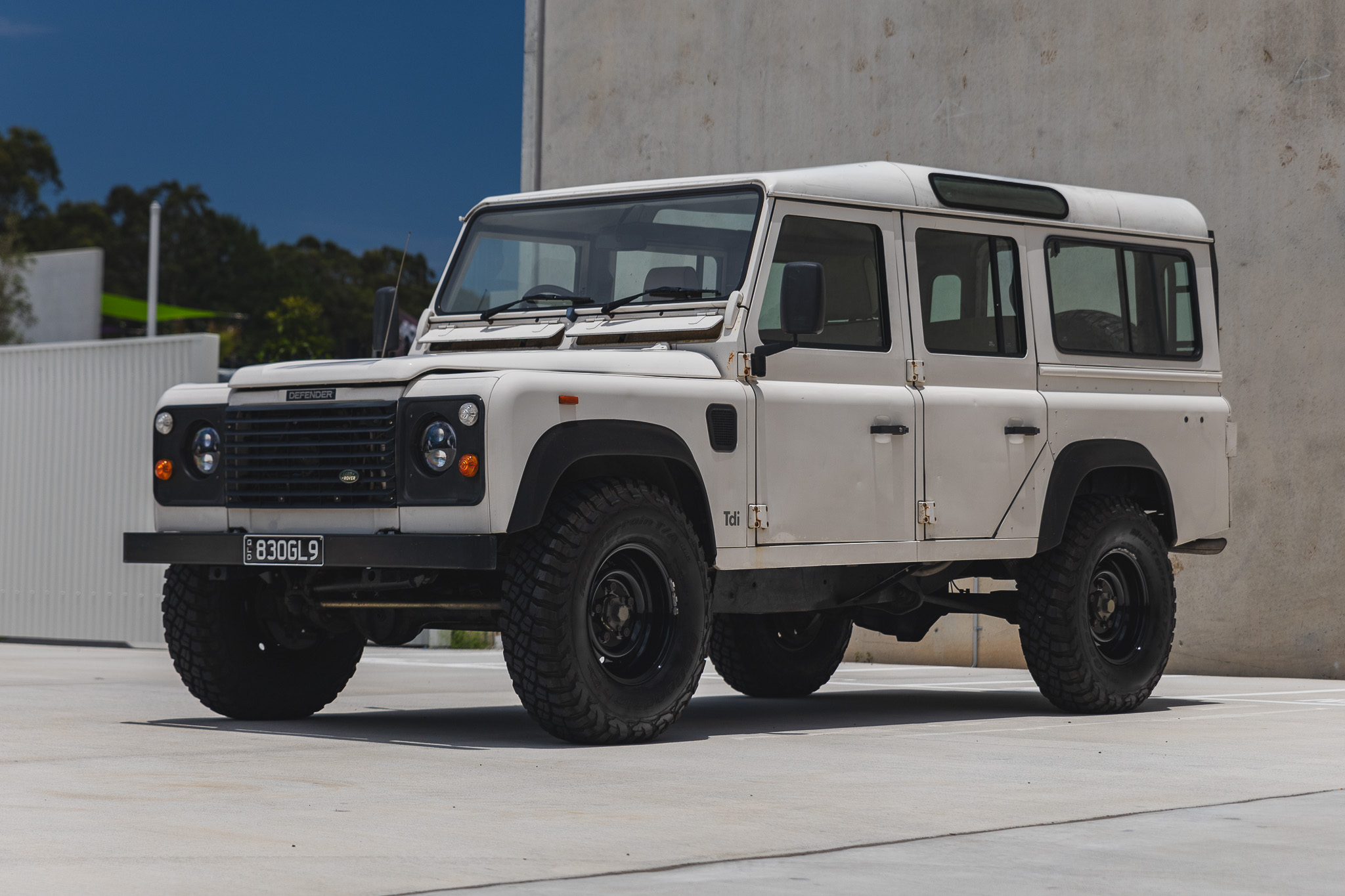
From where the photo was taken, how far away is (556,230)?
945 centimetres

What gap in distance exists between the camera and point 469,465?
749 centimetres

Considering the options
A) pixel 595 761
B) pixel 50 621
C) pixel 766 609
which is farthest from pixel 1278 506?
pixel 50 621

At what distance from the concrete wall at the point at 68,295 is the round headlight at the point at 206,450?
39.7 metres

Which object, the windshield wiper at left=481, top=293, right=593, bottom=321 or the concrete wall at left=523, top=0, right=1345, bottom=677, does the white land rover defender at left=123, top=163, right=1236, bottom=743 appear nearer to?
the windshield wiper at left=481, top=293, right=593, bottom=321

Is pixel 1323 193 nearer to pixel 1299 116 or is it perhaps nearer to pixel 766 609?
pixel 1299 116

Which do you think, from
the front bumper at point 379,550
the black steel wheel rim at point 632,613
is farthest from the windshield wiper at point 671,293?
the front bumper at point 379,550

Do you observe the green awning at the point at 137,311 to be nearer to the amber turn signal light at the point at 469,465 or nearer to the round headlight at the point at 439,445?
the round headlight at the point at 439,445

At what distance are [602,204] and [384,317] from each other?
1360mm

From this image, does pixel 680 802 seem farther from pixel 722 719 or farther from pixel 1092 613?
pixel 1092 613

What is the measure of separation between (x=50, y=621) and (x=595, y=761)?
11.8m

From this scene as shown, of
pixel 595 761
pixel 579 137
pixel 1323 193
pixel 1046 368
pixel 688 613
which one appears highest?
pixel 579 137

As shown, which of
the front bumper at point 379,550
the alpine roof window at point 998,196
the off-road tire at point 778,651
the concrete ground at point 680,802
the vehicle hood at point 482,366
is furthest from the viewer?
the off-road tire at point 778,651

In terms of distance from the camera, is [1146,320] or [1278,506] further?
[1278,506]

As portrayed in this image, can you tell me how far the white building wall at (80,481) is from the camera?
56.2 feet
